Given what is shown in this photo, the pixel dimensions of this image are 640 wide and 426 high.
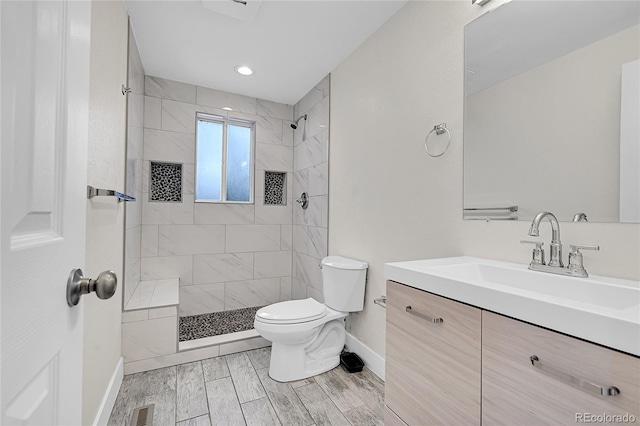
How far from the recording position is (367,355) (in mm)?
2102

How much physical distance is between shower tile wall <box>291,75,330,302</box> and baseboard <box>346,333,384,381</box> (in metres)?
0.60

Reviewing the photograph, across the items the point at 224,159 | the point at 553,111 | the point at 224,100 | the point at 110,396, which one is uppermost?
the point at 224,100

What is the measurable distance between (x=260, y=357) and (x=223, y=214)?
4.95 ft

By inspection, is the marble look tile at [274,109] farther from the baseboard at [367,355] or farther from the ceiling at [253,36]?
the baseboard at [367,355]

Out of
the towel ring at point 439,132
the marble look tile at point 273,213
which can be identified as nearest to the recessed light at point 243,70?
the marble look tile at point 273,213

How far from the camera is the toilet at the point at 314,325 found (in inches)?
75.0

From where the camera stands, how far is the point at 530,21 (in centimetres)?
125

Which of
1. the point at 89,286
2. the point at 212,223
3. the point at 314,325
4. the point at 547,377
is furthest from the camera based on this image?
the point at 212,223

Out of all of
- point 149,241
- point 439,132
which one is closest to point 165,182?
point 149,241

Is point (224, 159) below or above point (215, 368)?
above

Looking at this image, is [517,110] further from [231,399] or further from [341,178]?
[231,399]

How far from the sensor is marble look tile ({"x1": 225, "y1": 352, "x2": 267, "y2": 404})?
5.90 feet

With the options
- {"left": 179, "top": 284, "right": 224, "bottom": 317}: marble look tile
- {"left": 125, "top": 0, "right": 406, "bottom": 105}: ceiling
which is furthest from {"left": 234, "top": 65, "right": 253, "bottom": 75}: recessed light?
{"left": 179, "top": 284, "right": 224, "bottom": 317}: marble look tile

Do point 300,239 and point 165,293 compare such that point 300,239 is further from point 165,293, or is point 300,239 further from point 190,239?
point 165,293
